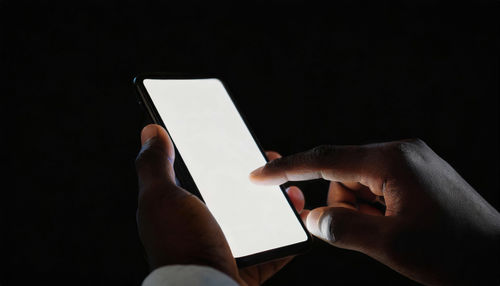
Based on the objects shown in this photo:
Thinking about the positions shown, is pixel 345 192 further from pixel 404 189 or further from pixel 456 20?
pixel 456 20

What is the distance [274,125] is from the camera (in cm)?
110

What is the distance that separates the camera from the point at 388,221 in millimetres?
487

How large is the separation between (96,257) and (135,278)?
0.40 ft

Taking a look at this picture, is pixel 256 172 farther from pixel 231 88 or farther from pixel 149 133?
pixel 231 88

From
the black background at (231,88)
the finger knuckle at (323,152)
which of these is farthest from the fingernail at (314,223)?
the black background at (231,88)

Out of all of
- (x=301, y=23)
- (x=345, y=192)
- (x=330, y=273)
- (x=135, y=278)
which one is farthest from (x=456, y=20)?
(x=135, y=278)

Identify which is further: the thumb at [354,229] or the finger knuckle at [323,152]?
the finger knuckle at [323,152]

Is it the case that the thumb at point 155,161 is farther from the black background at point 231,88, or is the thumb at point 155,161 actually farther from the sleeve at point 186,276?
the black background at point 231,88

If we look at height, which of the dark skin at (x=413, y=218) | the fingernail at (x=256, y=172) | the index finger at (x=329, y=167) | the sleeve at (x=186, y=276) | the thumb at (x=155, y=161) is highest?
the thumb at (x=155, y=161)

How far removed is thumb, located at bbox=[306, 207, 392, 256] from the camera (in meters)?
0.49

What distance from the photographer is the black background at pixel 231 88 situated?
91 cm

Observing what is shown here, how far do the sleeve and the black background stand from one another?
54 cm

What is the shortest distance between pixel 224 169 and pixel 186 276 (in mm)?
255

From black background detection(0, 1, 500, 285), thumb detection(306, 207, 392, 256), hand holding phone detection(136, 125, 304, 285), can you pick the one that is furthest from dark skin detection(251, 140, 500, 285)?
black background detection(0, 1, 500, 285)
